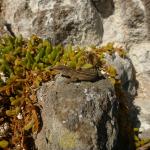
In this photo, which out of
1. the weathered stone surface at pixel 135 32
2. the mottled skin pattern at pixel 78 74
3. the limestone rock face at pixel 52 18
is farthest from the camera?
the weathered stone surface at pixel 135 32

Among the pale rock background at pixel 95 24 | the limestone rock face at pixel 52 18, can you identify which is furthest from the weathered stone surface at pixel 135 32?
the limestone rock face at pixel 52 18

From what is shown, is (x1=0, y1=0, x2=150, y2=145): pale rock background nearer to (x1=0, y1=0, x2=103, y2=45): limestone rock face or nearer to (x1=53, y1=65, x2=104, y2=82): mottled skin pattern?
(x1=0, y1=0, x2=103, y2=45): limestone rock face

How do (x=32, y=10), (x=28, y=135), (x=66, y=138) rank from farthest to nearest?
(x=32, y=10) < (x=28, y=135) < (x=66, y=138)

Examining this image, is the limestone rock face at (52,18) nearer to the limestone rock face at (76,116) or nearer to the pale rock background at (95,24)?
the pale rock background at (95,24)

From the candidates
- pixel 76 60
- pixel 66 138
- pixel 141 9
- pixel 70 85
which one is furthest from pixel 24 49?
pixel 141 9

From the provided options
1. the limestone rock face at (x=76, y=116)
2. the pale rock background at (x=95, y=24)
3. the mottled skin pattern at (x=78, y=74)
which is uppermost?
the pale rock background at (x=95, y=24)

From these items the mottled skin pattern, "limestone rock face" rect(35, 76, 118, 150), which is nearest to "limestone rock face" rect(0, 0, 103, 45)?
the mottled skin pattern

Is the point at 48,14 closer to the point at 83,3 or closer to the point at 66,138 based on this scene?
the point at 83,3
